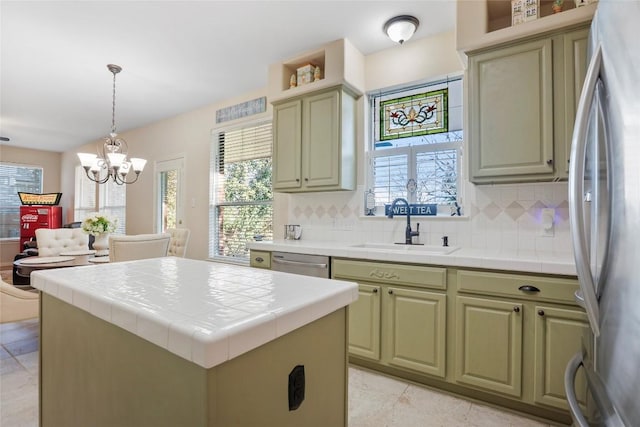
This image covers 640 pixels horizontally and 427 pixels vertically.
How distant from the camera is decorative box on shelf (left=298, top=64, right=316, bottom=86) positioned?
3.05 m

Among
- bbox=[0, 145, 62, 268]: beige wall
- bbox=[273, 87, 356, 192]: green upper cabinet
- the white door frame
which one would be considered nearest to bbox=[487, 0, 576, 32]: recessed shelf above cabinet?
bbox=[273, 87, 356, 192]: green upper cabinet

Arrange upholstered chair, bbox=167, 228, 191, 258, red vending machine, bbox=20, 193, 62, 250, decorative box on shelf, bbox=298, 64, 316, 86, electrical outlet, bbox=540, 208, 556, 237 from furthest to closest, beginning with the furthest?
red vending machine, bbox=20, 193, 62, 250 → upholstered chair, bbox=167, 228, 191, 258 → decorative box on shelf, bbox=298, 64, 316, 86 → electrical outlet, bbox=540, 208, 556, 237

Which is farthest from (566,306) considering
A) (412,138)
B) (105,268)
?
(105,268)

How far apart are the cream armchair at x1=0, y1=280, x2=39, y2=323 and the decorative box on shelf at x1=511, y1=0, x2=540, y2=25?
378cm

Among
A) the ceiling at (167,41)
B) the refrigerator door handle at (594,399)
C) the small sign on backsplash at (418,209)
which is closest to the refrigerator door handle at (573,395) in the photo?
the refrigerator door handle at (594,399)

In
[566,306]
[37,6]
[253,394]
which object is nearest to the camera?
[253,394]

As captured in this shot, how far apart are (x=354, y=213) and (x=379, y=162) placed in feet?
1.75

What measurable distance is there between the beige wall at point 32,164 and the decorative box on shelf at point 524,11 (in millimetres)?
8696

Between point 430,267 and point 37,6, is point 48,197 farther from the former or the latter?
point 430,267

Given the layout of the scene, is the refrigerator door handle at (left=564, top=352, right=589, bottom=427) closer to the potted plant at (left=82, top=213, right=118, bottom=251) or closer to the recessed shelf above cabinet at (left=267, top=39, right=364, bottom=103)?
the recessed shelf above cabinet at (left=267, top=39, right=364, bottom=103)

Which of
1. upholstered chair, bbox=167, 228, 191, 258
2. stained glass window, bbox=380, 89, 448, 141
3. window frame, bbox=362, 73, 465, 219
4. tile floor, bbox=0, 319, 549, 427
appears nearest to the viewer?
tile floor, bbox=0, 319, 549, 427

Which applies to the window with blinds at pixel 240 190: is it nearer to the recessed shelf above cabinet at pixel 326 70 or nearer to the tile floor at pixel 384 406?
the recessed shelf above cabinet at pixel 326 70

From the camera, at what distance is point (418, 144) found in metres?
2.84

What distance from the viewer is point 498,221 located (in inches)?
94.3
